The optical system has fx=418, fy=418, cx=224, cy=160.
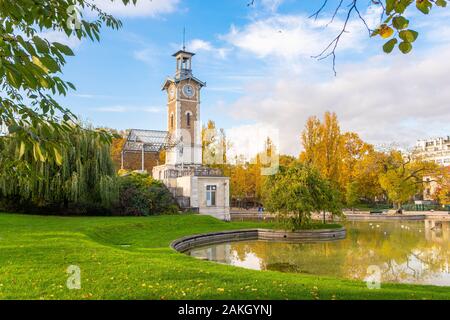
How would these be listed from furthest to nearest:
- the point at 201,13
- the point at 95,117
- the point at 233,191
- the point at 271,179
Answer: the point at 233,191 < the point at 95,117 < the point at 271,179 < the point at 201,13

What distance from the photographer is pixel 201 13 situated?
16.7 feet

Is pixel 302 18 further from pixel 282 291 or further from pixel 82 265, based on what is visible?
pixel 82 265

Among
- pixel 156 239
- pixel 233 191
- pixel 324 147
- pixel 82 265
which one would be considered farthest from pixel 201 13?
pixel 233 191

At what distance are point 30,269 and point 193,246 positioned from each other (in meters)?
10.0

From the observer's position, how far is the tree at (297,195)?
19.8m

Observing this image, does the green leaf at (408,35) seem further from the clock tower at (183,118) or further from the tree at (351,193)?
the tree at (351,193)

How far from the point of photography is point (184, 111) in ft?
120

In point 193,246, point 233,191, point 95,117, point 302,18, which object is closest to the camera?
point 302,18

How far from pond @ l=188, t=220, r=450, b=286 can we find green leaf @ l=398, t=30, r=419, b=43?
29.9 feet

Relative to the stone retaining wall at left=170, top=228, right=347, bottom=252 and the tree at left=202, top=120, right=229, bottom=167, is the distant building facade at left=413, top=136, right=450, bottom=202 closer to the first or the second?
the tree at left=202, top=120, right=229, bottom=167

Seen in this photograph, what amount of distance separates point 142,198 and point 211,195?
5845mm

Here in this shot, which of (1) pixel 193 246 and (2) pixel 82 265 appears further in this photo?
(1) pixel 193 246

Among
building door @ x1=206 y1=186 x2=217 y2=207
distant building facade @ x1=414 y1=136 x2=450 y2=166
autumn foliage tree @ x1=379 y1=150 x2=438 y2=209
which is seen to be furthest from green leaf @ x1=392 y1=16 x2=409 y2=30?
distant building facade @ x1=414 y1=136 x2=450 y2=166

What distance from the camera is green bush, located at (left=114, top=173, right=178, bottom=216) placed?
75.8 ft
